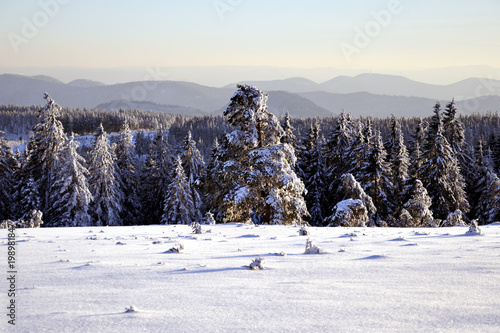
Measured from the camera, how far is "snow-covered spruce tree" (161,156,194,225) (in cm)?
4304

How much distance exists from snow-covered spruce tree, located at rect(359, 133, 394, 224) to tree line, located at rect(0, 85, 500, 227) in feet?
0.36

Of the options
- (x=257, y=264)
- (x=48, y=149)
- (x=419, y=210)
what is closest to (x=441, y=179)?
(x=419, y=210)

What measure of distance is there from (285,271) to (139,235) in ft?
17.4

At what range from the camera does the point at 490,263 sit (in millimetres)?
5848

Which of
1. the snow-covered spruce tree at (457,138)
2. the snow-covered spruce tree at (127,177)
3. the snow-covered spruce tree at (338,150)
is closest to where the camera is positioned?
the snow-covered spruce tree at (338,150)

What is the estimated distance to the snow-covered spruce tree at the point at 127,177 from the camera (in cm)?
5139

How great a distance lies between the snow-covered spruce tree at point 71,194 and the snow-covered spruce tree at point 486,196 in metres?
41.5

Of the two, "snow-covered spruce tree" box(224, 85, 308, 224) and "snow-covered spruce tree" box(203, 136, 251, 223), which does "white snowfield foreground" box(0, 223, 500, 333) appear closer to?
"snow-covered spruce tree" box(224, 85, 308, 224)

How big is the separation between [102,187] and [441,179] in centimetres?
3771

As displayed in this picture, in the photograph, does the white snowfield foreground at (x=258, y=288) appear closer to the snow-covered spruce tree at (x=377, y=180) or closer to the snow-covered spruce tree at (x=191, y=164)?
the snow-covered spruce tree at (x=377, y=180)

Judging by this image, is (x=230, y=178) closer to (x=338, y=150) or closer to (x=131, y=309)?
(x=131, y=309)

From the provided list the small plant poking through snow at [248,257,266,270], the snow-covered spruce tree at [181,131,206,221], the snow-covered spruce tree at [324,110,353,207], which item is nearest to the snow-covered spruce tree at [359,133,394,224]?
the snow-covered spruce tree at [324,110,353,207]

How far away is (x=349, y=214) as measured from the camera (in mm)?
24453

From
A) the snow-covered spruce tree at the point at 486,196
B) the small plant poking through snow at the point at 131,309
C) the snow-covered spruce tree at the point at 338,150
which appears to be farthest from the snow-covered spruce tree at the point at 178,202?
the small plant poking through snow at the point at 131,309
